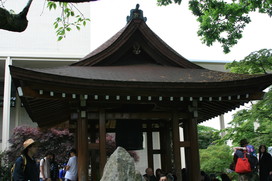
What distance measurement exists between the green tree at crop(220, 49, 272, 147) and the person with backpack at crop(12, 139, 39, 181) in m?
7.34

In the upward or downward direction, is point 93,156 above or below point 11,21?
below

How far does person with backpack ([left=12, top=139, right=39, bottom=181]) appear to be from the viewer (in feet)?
15.3

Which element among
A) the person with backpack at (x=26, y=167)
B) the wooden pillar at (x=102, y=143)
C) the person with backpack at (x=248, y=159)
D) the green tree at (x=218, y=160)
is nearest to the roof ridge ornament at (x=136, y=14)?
the wooden pillar at (x=102, y=143)

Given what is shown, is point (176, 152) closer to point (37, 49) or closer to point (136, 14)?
point (136, 14)

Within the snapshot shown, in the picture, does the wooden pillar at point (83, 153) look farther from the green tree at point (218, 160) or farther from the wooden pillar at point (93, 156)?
the green tree at point (218, 160)

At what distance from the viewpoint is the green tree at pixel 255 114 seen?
1000 centimetres

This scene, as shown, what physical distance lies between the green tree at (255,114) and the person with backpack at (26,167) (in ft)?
24.1

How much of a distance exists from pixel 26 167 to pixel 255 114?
7572 mm

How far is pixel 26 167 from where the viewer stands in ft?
15.7

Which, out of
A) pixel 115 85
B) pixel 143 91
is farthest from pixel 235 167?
pixel 115 85

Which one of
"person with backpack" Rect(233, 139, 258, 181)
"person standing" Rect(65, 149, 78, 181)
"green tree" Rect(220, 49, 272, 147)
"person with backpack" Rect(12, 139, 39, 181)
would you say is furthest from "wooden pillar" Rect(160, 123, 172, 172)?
"person with backpack" Rect(12, 139, 39, 181)

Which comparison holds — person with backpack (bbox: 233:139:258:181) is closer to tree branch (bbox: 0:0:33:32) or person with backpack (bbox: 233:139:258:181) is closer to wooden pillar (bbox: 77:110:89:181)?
wooden pillar (bbox: 77:110:89:181)

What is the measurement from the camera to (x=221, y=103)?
9.61m

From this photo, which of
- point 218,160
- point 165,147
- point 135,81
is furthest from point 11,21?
point 218,160
